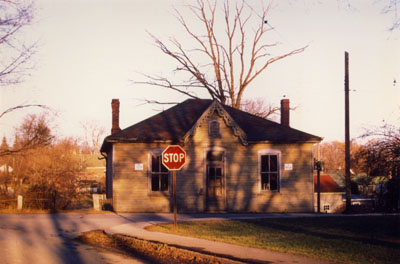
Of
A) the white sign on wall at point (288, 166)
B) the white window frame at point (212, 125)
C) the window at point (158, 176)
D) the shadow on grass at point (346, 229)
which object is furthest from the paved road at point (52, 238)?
the white sign on wall at point (288, 166)

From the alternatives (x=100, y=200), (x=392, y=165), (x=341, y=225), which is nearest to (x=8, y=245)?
(x=392, y=165)

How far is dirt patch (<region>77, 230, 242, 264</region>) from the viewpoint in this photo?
1189 centimetres

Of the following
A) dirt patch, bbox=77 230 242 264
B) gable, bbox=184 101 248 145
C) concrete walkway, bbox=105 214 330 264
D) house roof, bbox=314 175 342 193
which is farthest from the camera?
house roof, bbox=314 175 342 193

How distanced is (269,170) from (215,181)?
2.85m

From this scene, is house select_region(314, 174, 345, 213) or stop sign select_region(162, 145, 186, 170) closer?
stop sign select_region(162, 145, 186, 170)

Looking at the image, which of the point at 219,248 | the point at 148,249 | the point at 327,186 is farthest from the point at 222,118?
the point at 327,186

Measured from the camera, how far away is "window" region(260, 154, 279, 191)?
2700cm

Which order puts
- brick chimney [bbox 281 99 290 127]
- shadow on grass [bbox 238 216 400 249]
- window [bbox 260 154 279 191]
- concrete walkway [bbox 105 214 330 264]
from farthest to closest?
brick chimney [bbox 281 99 290 127]
window [bbox 260 154 279 191]
shadow on grass [bbox 238 216 400 249]
concrete walkway [bbox 105 214 330 264]

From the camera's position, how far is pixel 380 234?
52.7 feet

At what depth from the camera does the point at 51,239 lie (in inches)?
609

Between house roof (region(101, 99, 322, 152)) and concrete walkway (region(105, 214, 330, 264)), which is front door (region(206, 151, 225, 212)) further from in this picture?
concrete walkway (region(105, 214, 330, 264))

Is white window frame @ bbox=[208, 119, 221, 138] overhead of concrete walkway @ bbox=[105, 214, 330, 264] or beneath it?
overhead

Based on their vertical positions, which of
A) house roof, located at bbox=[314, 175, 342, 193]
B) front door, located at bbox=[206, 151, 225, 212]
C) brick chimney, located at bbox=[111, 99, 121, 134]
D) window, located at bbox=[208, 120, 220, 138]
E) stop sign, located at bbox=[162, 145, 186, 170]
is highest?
brick chimney, located at bbox=[111, 99, 121, 134]

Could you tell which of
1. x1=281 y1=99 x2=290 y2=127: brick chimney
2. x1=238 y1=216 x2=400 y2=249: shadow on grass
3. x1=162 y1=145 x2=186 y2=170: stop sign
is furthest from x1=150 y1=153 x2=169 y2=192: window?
x1=162 y1=145 x2=186 y2=170: stop sign
